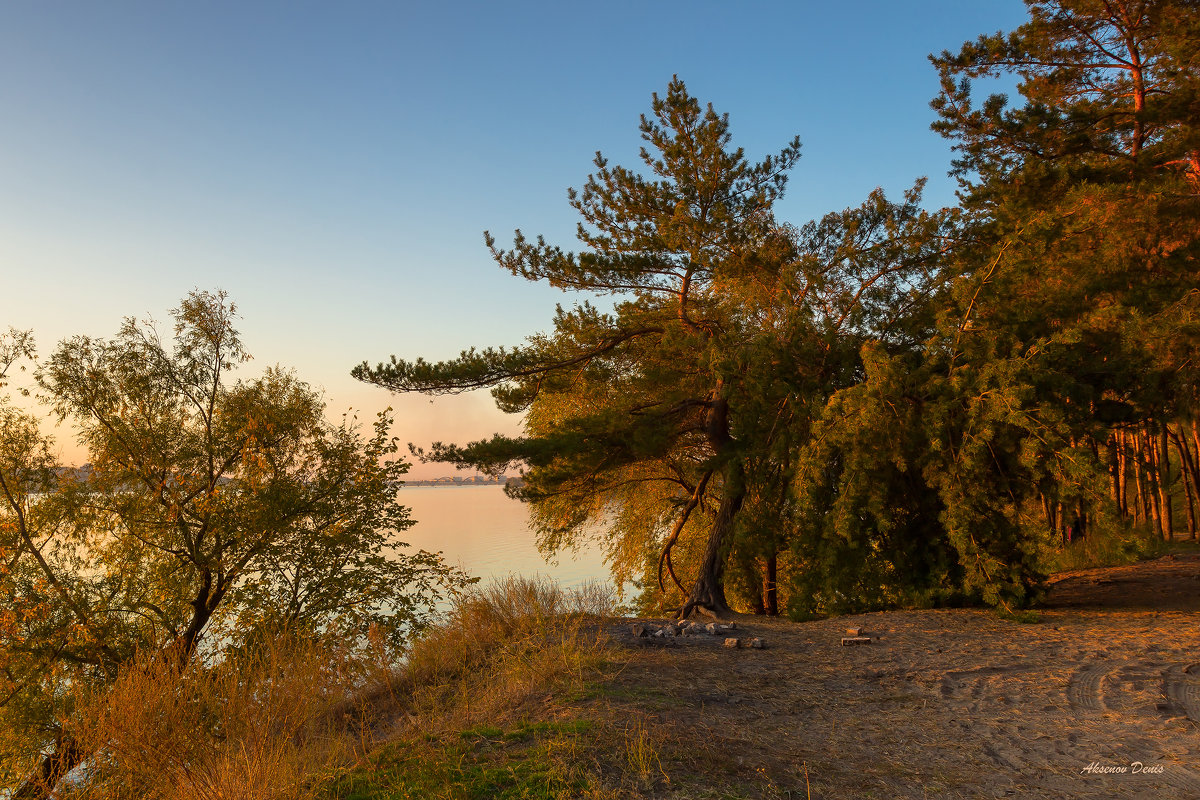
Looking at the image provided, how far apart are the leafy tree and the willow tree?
2.75 metres

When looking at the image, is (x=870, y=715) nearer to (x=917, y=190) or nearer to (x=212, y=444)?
(x=917, y=190)

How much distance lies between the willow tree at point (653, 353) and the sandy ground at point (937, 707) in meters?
4.18

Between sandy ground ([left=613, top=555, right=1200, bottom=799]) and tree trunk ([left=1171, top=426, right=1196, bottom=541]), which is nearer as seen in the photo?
sandy ground ([left=613, top=555, right=1200, bottom=799])

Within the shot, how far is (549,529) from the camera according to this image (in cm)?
1792

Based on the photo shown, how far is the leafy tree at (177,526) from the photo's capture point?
1277 centimetres

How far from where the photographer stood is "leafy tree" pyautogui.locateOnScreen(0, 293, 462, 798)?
12773mm

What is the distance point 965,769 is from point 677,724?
196 centimetres

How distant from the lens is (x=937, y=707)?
5.97m

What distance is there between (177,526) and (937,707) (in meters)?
13.5

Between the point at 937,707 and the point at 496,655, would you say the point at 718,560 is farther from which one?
the point at 937,707

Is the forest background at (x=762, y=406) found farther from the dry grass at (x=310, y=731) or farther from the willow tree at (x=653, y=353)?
the dry grass at (x=310, y=731)

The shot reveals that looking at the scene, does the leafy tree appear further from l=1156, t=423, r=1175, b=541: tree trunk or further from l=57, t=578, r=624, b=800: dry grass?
l=1156, t=423, r=1175, b=541: tree trunk

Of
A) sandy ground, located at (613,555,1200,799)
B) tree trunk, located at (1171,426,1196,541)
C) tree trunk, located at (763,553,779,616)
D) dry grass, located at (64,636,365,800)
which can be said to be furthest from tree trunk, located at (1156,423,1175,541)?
dry grass, located at (64,636,365,800)

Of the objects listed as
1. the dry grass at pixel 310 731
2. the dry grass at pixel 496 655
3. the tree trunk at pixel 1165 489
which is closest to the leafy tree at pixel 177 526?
the dry grass at pixel 496 655
